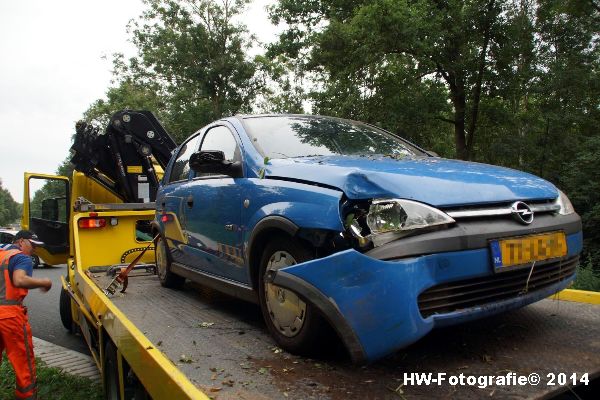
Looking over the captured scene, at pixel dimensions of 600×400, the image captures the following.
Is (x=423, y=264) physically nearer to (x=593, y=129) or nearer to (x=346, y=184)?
(x=346, y=184)

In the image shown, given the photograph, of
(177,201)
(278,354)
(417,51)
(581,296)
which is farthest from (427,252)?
(417,51)

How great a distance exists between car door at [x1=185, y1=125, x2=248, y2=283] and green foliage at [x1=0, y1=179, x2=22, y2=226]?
365 ft

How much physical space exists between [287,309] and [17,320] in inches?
108

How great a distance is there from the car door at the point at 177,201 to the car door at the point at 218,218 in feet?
0.46

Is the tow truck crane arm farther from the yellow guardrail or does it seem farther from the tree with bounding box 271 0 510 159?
the tree with bounding box 271 0 510 159

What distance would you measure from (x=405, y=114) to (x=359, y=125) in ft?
37.7

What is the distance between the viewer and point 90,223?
17.9 ft

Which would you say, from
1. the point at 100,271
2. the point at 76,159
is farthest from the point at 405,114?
the point at 100,271

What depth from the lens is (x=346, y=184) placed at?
2.19 metres

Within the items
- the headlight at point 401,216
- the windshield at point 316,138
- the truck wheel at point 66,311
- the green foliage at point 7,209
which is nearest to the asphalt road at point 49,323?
the truck wheel at point 66,311

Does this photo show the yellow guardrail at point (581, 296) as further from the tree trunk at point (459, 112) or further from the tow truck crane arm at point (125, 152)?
the tree trunk at point (459, 112)

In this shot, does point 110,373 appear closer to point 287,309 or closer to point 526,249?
point 287,309

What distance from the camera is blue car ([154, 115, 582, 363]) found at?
1947 millimetres

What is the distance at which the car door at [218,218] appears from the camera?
3.05 m
